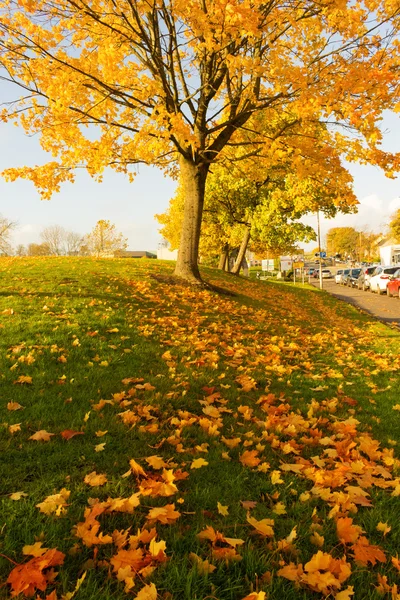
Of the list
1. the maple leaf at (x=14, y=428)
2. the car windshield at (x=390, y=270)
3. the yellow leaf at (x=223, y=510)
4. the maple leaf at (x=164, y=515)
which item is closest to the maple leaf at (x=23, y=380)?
the maple leaf at (x=14, y=428)

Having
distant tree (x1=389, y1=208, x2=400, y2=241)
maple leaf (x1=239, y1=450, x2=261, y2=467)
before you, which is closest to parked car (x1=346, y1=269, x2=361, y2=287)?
distant tree (x1=389, y1=208, x2=400, y2=241)

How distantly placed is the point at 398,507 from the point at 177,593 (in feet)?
5.82

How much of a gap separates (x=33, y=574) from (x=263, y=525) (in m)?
1.30

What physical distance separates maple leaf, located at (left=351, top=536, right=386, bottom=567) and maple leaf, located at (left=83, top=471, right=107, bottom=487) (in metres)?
1.65

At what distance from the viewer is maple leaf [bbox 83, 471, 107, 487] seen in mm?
2668

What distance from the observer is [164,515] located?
2.39 meters

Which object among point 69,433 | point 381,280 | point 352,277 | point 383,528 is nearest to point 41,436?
point 69,433

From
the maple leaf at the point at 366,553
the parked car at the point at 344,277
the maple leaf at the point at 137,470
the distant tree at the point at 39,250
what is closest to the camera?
the maple leaf at the point at 366,553

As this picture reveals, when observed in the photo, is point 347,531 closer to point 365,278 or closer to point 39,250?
point 365,278

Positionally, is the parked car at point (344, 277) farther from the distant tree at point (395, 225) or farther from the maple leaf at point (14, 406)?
the maple leaf at point (14, 406)

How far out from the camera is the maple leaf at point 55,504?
236 cm

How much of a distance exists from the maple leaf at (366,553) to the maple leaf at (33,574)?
163 cm

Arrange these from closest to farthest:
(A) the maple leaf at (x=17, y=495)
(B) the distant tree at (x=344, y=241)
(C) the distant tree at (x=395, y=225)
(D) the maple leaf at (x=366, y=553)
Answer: (D) the maple leaf at (x=366, y=553)
(A) the maple leaf at (x=17, y=495)
(C) the distant tree at (x=395, y=225)
(B) the distant tree at (x=344, y=241)

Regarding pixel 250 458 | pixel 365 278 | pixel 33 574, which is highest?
pixel 365 278
